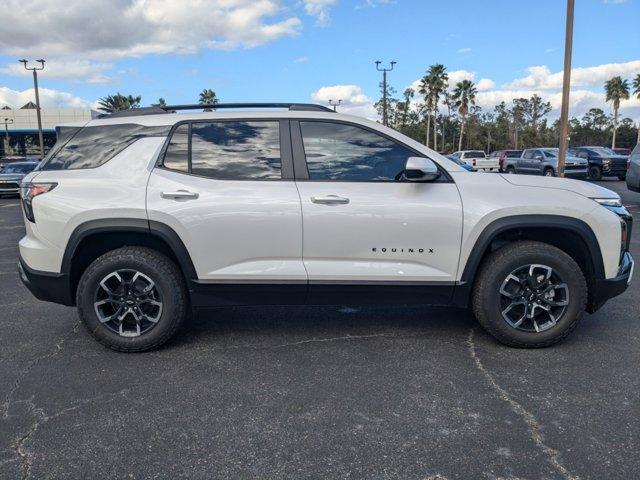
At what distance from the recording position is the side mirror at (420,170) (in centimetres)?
373

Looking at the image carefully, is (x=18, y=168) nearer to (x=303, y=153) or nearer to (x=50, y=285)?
(x=50, y=285)

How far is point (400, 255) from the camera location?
12.8 ft

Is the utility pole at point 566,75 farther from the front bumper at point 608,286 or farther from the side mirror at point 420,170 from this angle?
the side mirror at point 420,170

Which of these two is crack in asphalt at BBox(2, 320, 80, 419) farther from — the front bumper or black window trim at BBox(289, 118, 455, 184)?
the front bumper

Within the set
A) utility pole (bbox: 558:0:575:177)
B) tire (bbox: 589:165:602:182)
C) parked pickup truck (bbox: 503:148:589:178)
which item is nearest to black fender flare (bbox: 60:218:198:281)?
utility pole (bbox: 558:0:575:177)

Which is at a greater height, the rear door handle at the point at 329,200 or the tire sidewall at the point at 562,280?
the rear door handle at the point at 329,200

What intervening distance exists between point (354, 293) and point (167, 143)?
5.93ft

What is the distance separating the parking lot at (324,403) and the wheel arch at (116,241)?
2.15 feet

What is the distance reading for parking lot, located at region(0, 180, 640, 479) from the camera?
2611mm

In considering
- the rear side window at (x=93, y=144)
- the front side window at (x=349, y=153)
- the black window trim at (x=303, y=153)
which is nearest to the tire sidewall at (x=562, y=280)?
the black window trim at (x=303, y=153)

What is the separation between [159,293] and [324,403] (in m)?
1.54

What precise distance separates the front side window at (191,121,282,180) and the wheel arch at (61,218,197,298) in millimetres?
532

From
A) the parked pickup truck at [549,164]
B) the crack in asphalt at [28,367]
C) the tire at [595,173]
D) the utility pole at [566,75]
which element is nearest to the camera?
the crack in asphalt at [28,367]

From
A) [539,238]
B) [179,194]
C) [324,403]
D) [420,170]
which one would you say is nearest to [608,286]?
[539,238]
